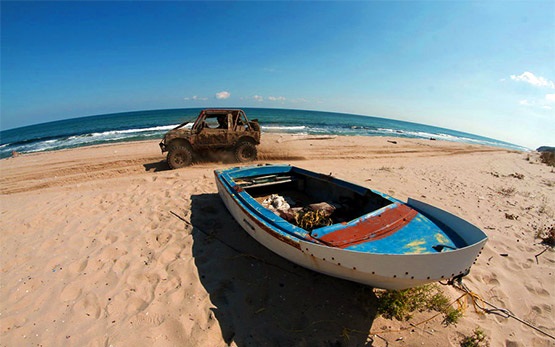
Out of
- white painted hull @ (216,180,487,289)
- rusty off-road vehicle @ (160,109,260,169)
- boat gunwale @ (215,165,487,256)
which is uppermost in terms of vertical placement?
rusty off-road vehicle @ (160,109,260,169)

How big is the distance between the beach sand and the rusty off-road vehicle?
8.15 ft

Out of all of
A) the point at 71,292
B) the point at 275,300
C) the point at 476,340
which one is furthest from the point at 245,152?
the point at 476,340

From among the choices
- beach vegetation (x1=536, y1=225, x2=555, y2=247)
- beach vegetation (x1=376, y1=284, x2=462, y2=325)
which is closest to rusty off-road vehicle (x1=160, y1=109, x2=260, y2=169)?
beach vegetation (x1=376, y1=284, x2=462, y2=325)

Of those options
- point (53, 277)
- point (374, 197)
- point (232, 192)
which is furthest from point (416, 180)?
point (53, 277)

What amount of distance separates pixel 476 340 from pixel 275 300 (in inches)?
85.1

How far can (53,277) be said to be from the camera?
337 centimetres

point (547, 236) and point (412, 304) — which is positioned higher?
point (547, 236)

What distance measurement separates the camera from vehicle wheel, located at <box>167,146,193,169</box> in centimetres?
859

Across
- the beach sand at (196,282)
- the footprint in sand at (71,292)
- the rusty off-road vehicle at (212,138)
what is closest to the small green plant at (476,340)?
the beach sand at (196,282)

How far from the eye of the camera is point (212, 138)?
8930 mm

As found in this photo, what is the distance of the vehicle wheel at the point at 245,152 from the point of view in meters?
9.42

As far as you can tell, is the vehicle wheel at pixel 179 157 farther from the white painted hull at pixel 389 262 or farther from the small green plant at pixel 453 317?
the small green plant at pixel 453 317

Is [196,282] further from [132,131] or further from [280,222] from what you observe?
[132,131]

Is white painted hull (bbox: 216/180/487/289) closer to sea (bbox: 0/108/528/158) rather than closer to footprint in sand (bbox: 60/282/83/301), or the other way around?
footprint in sand (bbox: 60/282/83/301)
